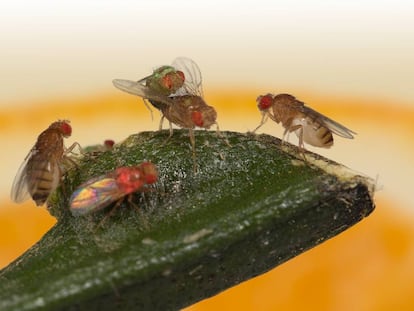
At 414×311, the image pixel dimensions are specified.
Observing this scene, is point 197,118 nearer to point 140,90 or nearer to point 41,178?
point 140,90

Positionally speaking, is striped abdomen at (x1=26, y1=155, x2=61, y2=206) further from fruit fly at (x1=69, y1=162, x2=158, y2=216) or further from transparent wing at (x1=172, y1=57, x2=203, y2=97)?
transparent wing at (x1=172, y1=57, x2=203, y2=97)

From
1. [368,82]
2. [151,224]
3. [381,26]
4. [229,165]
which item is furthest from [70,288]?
[381,26]

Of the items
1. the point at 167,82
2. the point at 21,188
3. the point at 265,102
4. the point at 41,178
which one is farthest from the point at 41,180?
the point at 265,102

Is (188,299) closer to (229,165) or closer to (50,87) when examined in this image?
(229,165)

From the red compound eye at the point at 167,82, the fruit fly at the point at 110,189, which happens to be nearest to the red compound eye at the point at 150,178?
the fruit fly at the point at 110,189

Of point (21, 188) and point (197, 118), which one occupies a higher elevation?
point (197, 118)

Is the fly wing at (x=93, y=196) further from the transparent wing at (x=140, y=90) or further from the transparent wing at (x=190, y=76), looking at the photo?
the transparent wing at (x=190, y=76)
